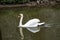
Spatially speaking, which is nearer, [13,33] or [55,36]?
[55,36]

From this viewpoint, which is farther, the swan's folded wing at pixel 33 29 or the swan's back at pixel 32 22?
the swan's back at pixel 32 22

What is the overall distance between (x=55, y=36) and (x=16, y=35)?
4.54 feet

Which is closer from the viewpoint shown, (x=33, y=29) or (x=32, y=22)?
(x=33, y=29)

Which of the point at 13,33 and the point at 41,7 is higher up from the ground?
the point at 13,33

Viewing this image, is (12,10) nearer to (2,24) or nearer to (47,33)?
(2,24)

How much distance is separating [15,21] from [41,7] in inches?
190

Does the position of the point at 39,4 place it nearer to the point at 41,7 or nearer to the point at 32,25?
the point at 41,7

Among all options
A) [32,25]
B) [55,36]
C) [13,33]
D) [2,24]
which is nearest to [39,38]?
[55,36]

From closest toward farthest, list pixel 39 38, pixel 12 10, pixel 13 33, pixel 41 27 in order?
pixel 39 38 < pixel 13 33 < pixel 41 27 < pixel 12 10

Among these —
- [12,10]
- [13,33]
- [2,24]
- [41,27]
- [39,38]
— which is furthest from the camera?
[12,10]

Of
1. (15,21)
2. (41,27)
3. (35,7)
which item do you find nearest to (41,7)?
(35,7)

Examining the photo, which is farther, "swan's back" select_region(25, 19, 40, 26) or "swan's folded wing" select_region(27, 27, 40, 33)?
"swan's back" select_region(25, 19, 40, 26)

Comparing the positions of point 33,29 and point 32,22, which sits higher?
point 32,22

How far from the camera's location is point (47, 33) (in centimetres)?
1041
